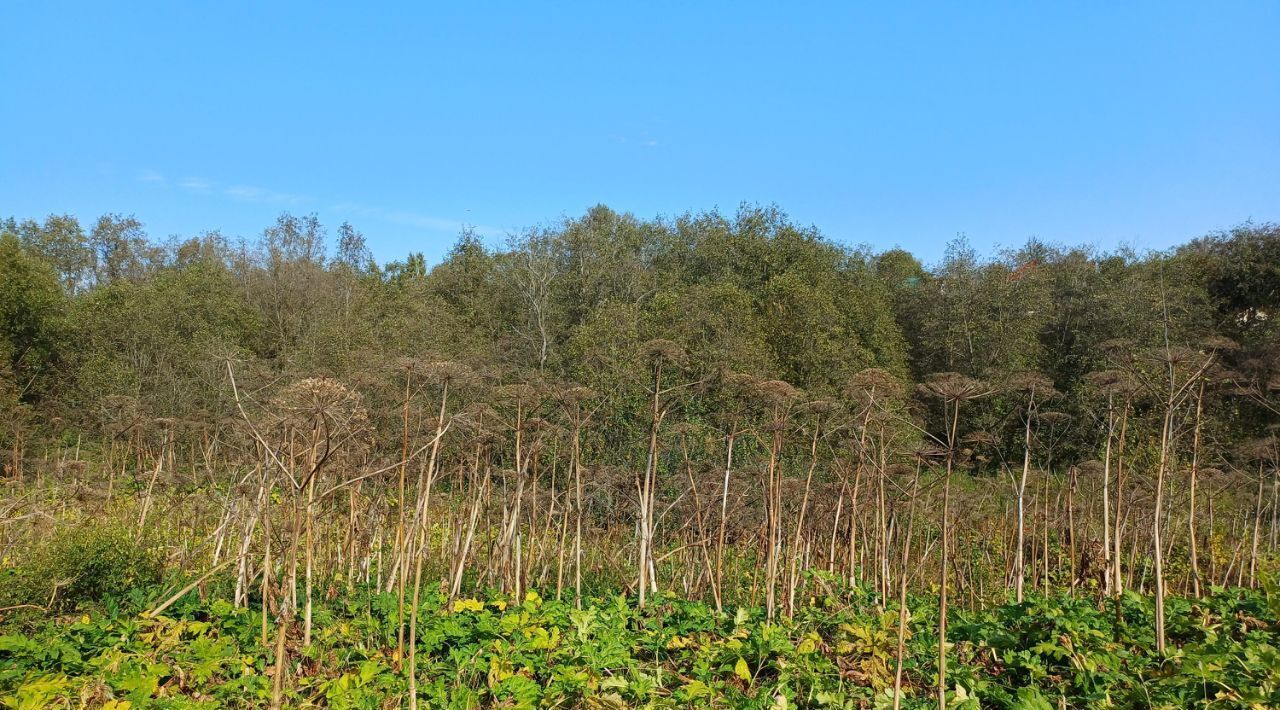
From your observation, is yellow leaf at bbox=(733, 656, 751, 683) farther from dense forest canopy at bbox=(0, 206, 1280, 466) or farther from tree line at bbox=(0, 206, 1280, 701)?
dense forest canopy at bbox=(0, 206, 1280, 466)

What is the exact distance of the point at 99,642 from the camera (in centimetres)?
423

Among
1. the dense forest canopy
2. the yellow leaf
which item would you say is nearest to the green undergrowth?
the yellow leaf

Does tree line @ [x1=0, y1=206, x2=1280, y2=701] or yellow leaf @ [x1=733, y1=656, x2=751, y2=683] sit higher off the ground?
tree line @ [x1=0, y1=206, x2=1280, y2=701]

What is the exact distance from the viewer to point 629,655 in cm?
438

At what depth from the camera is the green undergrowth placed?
369 centimetres

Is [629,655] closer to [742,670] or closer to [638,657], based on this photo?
[638,657]

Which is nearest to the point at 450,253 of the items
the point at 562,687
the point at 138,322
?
the point at 138,322

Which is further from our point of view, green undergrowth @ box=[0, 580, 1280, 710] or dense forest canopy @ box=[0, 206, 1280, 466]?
dense forest canopy @ box=[0, 206, 1280, 466]

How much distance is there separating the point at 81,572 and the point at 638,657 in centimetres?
424

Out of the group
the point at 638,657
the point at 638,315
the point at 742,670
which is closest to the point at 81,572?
the point at 638,657

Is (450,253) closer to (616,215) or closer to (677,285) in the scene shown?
(616,215)

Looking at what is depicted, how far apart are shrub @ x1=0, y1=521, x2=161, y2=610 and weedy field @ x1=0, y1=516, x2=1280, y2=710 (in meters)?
0.15

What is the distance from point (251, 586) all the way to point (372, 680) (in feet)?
6.94

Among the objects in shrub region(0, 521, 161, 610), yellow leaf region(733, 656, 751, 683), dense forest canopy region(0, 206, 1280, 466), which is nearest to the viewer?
yellow leaf region(733, 656, 751, 683)
